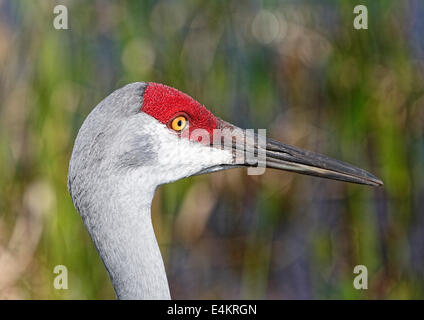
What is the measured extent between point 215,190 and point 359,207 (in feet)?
2.55

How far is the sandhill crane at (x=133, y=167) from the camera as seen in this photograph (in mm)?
1728

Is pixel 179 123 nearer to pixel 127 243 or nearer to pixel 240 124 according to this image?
pixel 127 243

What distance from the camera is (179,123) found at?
1.88m

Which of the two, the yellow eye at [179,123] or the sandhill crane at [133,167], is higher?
the yellow eye at [179,123]

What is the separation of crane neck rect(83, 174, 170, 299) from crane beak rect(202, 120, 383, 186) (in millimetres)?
361

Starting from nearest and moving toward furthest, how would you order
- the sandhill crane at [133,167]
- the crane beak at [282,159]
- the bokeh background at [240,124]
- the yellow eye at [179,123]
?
the sandhill crane at [133,167], the yellow eye at [179,123], the crane beak at [282,159], the bokeh background at [240,124]

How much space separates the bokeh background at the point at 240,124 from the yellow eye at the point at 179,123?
47.4 inches

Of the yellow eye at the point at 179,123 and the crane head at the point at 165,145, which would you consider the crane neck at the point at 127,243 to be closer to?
the crane head at the point at 165,145

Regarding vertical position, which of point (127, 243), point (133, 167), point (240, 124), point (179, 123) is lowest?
point (127, 243)

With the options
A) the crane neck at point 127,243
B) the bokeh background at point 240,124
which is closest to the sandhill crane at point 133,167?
the crane neck at point 127,243

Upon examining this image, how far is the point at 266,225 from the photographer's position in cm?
323

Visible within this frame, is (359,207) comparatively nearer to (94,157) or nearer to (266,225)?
(266,225)

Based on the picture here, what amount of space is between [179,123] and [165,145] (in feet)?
0.29

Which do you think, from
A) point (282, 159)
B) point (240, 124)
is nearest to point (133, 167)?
point (282, 159)
